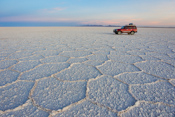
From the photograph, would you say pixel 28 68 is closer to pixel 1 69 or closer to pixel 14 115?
pixel 1 69

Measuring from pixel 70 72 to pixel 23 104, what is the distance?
80cm

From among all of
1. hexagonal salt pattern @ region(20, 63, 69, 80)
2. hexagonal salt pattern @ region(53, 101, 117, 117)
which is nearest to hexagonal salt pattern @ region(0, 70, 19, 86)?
hexagonal salt pattern @ region(20, 63, 69, 80)

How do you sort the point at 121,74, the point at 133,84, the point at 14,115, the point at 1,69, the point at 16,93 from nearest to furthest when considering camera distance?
→ the point at 14,115
the point at 16,93
the point at 133,84
the point at 121,74
the point at 1,69

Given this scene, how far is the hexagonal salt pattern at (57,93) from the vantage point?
3.51 ft

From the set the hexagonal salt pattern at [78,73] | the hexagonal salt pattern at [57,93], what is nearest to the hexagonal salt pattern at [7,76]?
the hexagonal salt pattern at [57,93]

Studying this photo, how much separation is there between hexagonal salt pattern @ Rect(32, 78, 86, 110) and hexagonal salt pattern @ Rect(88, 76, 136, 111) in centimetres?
12

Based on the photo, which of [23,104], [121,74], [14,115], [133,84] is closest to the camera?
[14,115]

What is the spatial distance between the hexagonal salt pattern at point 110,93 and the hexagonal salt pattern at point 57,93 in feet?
0.40

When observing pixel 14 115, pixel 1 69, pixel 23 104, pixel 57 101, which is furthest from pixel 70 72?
pixel 1 69

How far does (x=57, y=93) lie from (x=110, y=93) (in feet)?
1.84

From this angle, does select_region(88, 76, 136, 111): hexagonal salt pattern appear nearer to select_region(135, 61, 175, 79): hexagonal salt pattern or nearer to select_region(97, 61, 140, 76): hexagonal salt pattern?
select_region(97, 61, 140, 76): hexagonal salt pattern

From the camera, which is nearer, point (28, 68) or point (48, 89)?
point (48, 89)

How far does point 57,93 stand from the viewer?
1225 mm

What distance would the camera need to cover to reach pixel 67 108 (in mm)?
1011
